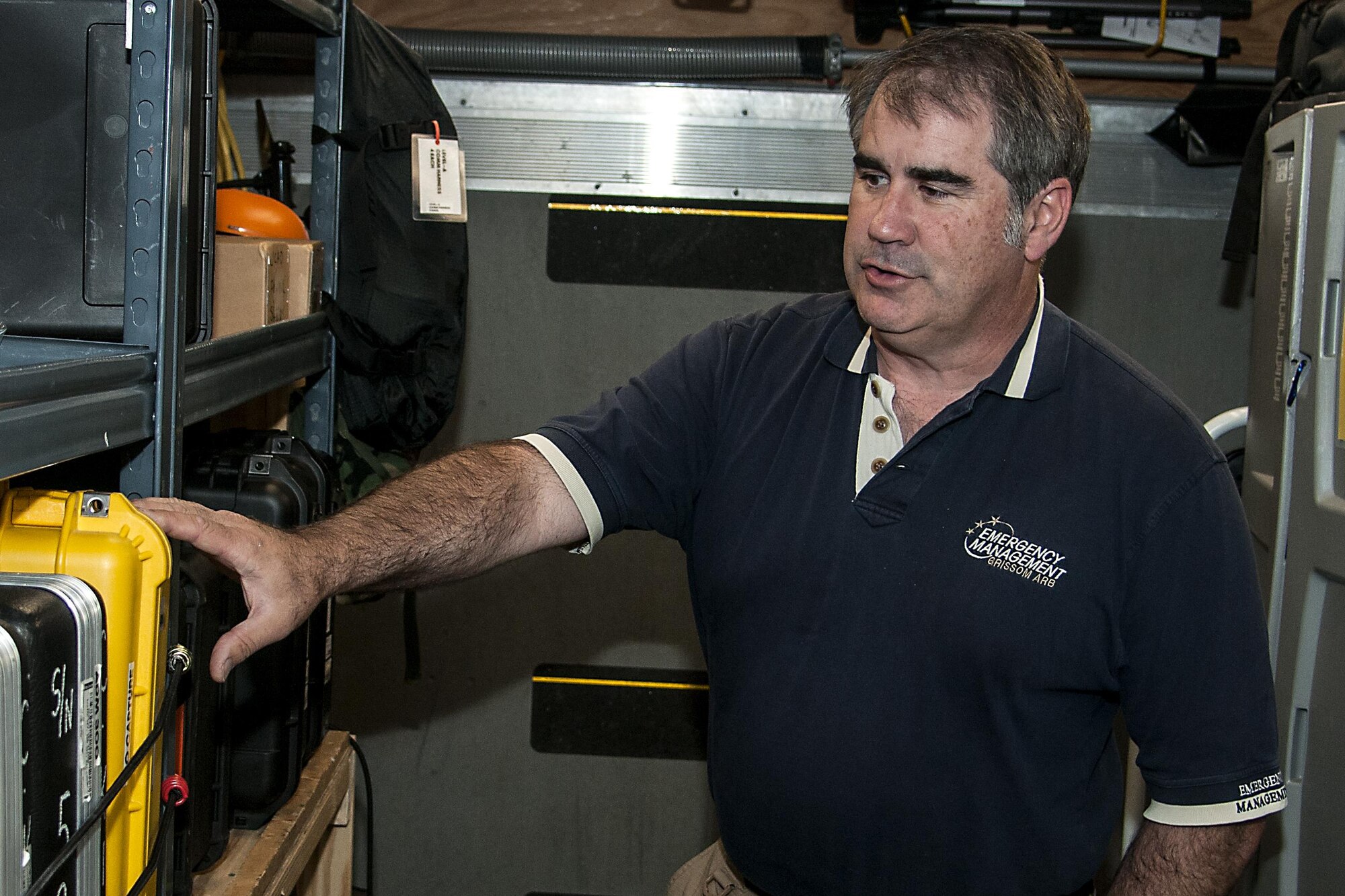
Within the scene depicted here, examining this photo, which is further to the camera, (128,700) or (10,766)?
(128,700)

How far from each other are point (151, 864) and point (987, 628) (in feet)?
3.23

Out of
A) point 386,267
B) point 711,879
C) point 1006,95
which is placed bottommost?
point 711,879

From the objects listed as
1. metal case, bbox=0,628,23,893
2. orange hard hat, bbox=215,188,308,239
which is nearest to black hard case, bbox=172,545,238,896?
metal case, bbox=0,628,23,893

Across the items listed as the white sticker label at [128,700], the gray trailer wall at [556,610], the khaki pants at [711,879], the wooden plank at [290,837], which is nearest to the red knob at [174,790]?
the white sticker label at [128,700]

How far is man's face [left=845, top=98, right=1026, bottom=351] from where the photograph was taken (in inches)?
60.4

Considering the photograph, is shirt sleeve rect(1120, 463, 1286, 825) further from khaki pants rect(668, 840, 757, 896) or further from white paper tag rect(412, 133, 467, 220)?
white paper tag rect(412, 133, 467, 220)

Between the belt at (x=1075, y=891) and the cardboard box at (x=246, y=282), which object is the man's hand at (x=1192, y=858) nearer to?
the belt at (x=1075, y=891)

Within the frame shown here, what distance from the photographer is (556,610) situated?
3.08m

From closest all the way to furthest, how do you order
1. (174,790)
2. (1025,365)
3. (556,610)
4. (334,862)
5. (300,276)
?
(174,790)
(1025,365)
(300,276)
(334,862)
(556,610)

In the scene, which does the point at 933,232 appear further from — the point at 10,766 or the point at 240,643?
the point at 10,766

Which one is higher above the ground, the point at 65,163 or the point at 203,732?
the point at 65,163

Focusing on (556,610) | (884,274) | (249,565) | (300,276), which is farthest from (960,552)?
(556,610)

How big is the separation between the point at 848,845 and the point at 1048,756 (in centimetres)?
28

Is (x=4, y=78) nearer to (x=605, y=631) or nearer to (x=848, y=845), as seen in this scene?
(x=848, y=845)
